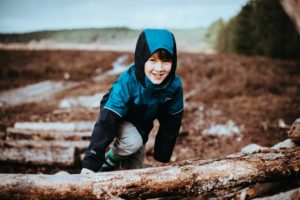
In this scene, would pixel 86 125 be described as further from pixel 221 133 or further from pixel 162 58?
pixel 162 58

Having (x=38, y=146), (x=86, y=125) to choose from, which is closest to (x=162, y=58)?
Result: (x=38, y=146)

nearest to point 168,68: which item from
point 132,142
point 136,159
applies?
point 132,142

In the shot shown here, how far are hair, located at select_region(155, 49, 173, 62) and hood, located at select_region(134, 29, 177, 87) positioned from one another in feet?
0.12

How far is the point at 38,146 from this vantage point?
4.07 meters

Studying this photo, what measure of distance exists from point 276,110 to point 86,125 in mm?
4564

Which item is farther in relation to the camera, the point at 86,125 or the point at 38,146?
the point at 86,125

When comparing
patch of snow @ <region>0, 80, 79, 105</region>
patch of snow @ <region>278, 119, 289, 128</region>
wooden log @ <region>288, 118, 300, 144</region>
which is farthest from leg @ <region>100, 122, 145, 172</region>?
patch of snow @ <region>0, 80, 79, 105</region>

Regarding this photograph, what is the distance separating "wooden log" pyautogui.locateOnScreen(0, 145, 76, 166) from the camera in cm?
355

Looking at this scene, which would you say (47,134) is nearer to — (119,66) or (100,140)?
(100,140)

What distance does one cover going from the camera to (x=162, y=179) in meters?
1.74

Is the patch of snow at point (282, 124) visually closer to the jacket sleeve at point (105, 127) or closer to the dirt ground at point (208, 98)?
the dirt ground at point (208, 98)

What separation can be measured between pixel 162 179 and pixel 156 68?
3.26 feet

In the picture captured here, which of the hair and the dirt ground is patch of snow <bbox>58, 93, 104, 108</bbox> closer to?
the dirt ground

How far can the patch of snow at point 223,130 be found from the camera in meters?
5.55
